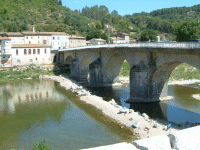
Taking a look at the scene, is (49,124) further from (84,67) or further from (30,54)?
(30,54)

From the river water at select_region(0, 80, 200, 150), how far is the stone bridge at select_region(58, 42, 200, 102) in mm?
1870

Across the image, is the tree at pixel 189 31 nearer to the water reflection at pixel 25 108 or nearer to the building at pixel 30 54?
the building at pixel 30 54

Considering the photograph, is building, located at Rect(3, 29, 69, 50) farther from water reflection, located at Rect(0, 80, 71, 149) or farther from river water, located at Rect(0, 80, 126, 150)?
river water, located at Rect(0, 80, 126, 150)

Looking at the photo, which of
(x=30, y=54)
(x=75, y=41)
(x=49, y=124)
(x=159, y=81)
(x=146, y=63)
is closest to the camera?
(x=49, y=124)

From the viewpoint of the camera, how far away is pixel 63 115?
24016 millimetres

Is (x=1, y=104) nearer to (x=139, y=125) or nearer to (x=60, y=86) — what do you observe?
(x=60, y=86)

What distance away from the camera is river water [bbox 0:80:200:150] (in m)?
17.7

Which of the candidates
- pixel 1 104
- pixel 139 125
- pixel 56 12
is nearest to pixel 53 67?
pixel 1 104

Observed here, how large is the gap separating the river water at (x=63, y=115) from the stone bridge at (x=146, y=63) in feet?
6.13

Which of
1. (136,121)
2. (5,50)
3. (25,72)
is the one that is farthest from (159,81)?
(5,50)

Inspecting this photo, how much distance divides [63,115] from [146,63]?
433 inches

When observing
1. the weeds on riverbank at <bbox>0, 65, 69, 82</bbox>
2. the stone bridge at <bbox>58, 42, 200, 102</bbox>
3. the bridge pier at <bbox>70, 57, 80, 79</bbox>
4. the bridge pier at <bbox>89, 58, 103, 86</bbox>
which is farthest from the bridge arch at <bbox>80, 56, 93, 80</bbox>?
the stone bridge at <bbox>58, 42, 200, 102</bbox>

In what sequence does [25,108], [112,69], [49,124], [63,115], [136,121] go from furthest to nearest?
[112,69] < [25,108] < [63,115] < [49,124] < [136,121]

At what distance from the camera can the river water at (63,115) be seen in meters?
17.7
